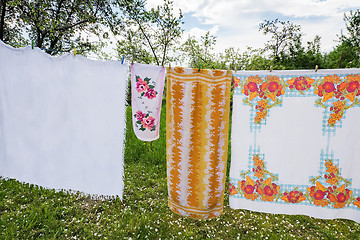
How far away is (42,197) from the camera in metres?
2.95

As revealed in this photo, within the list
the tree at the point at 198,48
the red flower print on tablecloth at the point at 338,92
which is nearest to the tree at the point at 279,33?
the tree at the point at 198,48

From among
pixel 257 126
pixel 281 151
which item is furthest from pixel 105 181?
pixel 281 151

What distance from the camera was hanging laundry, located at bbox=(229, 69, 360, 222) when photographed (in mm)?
1871

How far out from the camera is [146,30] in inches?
221

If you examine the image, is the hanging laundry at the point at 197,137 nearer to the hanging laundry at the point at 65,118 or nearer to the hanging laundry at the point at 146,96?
the hanging laundry at the point at 146,96

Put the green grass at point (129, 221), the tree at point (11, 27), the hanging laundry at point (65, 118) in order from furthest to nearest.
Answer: the tree at point (11, 27) < the green grass at point (129, 221) < the hanging laundry at point (65, 118)

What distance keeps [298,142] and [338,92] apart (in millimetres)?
555

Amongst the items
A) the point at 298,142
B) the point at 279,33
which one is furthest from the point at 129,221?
the point at 279,33

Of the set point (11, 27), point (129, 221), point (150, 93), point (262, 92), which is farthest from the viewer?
point (11, 27)

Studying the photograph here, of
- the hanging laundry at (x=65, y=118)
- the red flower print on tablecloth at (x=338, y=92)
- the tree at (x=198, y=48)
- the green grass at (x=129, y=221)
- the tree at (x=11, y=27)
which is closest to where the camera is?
the red flower print on tablecloth at (x=338, y=92)

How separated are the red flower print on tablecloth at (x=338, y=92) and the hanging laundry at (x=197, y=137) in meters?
0.83

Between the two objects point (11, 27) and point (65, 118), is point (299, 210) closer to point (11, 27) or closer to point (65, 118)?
point (65, 118)

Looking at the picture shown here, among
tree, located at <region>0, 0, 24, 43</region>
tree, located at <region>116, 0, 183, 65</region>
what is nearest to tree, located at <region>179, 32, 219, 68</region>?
tree, located at <region>116, 0, 183, 65</region>

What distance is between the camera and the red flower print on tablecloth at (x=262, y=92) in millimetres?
1962
